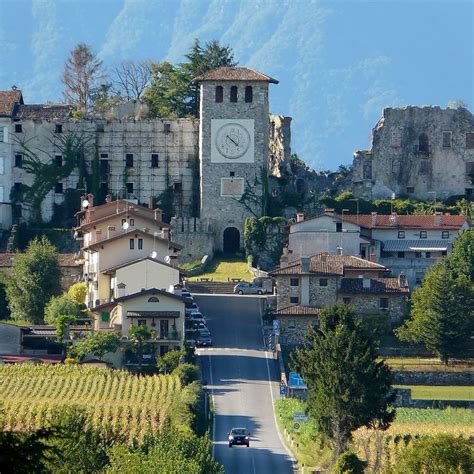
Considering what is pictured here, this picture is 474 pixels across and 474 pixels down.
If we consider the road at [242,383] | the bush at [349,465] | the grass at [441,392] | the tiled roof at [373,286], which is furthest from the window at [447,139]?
the bush at [349,465]

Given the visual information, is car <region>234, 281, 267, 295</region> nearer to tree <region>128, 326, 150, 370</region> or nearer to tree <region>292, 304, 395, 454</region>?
tree <region>128, 326, 150, 370</region>

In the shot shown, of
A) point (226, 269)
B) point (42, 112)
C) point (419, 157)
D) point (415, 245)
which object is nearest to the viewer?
point (415, 245)

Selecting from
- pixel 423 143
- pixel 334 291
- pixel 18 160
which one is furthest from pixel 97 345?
pixel 423 143

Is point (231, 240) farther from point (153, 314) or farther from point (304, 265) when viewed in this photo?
point (153, 314)

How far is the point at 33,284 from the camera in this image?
8269cm

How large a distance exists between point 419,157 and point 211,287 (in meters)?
16.4

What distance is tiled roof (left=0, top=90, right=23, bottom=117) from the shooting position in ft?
315

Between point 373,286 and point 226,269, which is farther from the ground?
point 226,269

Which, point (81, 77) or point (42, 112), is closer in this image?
point (42, 112)

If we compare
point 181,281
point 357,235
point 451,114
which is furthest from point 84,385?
point 451,114

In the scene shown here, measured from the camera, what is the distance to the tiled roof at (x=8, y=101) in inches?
3780

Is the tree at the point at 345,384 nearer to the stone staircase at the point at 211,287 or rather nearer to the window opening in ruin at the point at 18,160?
the stone staircase at the point at 211,287

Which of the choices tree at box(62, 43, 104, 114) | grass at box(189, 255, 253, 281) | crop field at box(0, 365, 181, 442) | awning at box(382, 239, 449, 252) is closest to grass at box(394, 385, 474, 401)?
crop field at box(0, 365, 181, 442)

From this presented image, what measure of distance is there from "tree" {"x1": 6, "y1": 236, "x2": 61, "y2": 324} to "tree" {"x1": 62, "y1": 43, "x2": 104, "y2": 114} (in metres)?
27.8
